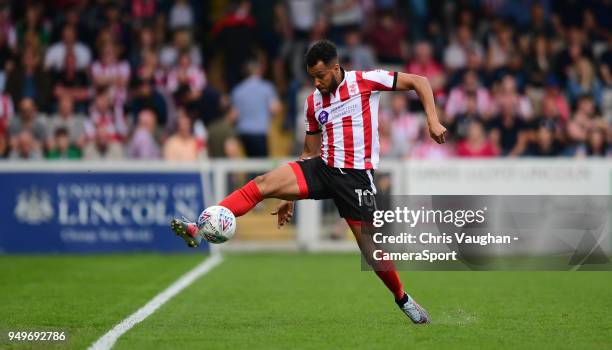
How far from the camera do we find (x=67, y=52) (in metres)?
18.8

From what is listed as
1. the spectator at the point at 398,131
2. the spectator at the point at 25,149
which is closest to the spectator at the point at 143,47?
the spectator at the point at 25,149

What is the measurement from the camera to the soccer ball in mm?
7789

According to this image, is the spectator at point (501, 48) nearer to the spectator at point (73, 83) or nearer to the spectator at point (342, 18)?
the spectator at point (342, 18)

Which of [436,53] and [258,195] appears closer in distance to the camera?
[258,195]

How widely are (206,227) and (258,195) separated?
1.62ft

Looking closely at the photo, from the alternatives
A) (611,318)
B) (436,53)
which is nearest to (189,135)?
(436,53)

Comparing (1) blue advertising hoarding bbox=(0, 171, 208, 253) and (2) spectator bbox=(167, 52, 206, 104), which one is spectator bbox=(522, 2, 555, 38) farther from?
(1) blue advertising hoarding bbox=(0, 171, 208, 253)

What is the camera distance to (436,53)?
65.9 feet

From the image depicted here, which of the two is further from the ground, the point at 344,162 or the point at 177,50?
the point at 177,50

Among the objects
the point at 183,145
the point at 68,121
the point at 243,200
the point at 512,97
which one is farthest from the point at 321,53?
the point at 512,97

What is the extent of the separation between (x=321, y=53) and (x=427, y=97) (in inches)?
32.6

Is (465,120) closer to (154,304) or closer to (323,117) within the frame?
(154,304)

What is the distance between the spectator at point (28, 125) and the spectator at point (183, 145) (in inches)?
82.6

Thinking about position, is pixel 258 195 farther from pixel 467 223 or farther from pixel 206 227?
pixel 467 223
